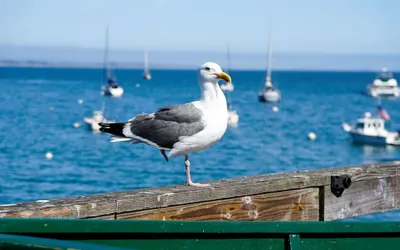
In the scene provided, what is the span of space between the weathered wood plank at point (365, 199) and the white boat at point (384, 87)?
11305cm

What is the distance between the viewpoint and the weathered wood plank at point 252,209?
4625 mm

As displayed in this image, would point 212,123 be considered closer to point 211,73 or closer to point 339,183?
point 211,73

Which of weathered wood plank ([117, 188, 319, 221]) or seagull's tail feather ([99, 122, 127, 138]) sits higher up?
seagull's tail feather ([99, 122, 127, 138])

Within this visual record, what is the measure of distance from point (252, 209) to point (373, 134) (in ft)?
145

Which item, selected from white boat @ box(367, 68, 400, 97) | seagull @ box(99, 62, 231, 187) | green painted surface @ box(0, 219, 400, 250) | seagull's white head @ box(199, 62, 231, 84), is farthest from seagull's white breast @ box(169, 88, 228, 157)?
white boat @ box(367, 68, 400, 97)

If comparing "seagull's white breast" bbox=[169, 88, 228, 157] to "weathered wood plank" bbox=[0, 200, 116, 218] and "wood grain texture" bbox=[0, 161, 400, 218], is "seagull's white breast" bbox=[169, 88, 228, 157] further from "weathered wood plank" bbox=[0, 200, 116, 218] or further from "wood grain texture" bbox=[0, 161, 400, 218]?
"weathered wood plank" bbox=[0, 200, 116, 218]

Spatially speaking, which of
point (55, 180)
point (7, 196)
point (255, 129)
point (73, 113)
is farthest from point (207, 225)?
point (73, 113)

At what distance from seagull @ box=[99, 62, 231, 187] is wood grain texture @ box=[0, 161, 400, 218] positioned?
1.48ft

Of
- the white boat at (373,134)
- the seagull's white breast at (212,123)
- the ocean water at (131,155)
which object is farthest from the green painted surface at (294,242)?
the white boat at (373,134)

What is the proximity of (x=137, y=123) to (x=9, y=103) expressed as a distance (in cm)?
8505

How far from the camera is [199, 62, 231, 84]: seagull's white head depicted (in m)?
5.69

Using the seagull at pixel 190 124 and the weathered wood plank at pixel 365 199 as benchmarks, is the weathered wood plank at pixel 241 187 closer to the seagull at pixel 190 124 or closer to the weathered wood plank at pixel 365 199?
the weathered wood plank at pixel 365 199

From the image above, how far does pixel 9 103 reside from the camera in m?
88.8

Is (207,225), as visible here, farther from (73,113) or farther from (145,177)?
(73,113)
